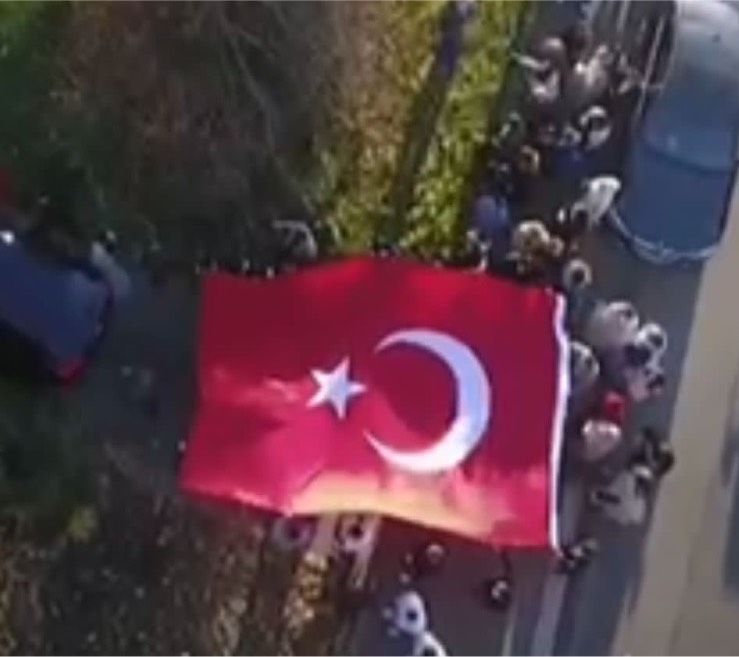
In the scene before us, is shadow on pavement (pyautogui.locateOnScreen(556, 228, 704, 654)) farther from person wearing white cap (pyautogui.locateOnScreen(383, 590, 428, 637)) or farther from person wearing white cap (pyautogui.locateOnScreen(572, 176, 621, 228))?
person wearing white cap (pyautogui.locateOnScreen(383, 590, 428, 637))

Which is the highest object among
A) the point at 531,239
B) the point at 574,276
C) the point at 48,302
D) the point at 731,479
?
the point at 531,239

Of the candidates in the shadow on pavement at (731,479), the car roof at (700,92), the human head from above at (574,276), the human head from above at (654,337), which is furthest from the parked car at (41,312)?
the shadow on pavement at (731,479)

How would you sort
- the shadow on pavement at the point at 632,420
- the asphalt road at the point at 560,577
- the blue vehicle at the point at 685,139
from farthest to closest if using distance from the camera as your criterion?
1. the blue vehicle at the point at 685,139
2. the shadow on pavement at the point at 632,420
3. the asphalt road at the point at 560,577

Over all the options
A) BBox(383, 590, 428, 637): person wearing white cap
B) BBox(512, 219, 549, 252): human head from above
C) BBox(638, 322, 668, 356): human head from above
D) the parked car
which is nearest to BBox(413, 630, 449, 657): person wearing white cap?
BBox(383, 590, 428, 637): person wearing white cap

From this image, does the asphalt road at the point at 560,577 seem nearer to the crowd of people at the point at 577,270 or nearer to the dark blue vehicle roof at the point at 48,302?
the crowd of people at the point at 577,270

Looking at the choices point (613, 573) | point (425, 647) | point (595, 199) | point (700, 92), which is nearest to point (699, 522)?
point (613, 573)

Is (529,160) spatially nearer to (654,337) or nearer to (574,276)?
(574,276)

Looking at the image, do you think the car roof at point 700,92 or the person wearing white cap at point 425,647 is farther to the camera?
the car roof at point 700,92
